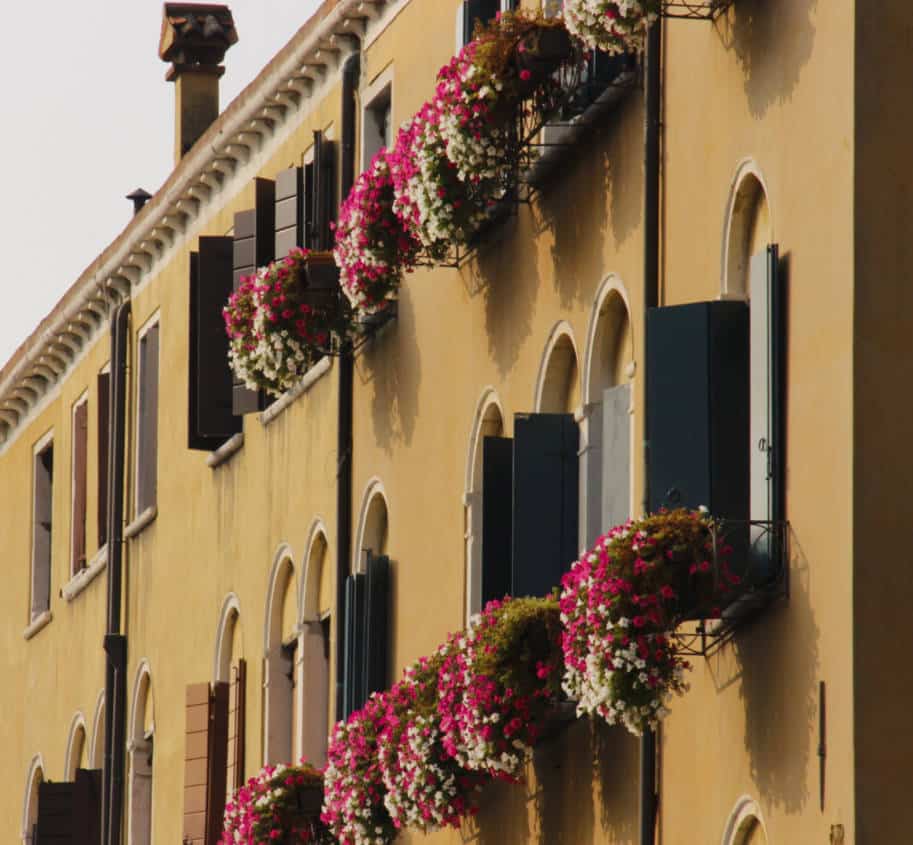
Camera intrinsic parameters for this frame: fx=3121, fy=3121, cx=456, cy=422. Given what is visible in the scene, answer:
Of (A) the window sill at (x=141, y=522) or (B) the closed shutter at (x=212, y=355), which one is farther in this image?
(A) the window sill at (x=141, y=522)

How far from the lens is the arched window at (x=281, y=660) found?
71.1 feet

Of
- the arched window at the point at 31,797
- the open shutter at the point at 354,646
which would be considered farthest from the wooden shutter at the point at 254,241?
the arched window at the point at 31,797

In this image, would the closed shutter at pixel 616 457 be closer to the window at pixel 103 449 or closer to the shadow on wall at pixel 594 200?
the shadow on wall at pixel 594 200

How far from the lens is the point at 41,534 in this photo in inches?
1229

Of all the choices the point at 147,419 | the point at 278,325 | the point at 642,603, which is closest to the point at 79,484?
the point at 147,419

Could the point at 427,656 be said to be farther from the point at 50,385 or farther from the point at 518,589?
the point at 50,385

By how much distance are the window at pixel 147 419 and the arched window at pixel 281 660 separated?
4478 mm

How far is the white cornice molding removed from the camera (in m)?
21.5

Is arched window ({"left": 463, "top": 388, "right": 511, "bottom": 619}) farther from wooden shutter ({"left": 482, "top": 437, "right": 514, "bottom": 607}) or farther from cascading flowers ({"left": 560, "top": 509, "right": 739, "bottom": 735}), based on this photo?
cascading flowers ({"left": 560, "top": 509, "right": 739, "bottom": 735})

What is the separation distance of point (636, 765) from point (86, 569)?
14.2 m

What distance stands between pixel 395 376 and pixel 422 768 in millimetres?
3915

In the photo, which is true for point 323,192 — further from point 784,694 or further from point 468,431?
point 784,694

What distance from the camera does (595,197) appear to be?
15.9 meters

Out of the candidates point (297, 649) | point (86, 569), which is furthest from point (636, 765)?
point (86, 569)
